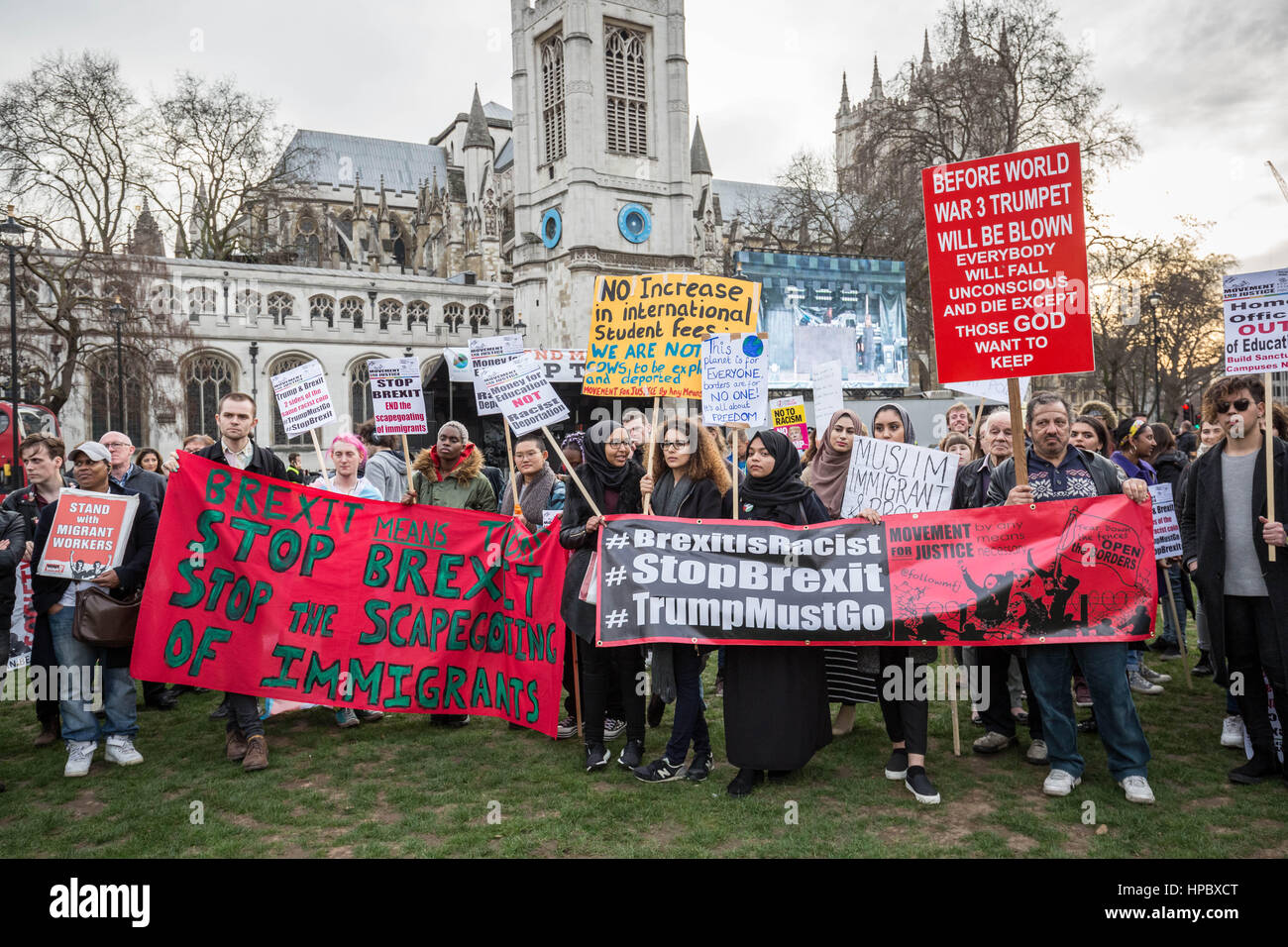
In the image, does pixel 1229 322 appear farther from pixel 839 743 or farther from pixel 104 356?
pixel 104 356

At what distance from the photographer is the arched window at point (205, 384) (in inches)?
1735

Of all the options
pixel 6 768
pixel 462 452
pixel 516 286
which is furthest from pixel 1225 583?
pixel 516 286

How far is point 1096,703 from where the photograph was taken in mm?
4918

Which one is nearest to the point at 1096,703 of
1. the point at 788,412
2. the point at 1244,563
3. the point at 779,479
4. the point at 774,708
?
the point at 1244,563

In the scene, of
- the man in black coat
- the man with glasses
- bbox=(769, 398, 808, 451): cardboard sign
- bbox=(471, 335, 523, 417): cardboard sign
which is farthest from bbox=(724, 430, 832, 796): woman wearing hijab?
bbox=(769, 398, 808, 451): cardboard sign

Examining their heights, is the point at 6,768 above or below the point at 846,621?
below

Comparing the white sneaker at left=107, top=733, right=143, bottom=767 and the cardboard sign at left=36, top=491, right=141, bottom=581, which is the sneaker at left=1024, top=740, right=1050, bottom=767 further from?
the cardboard sign at left=36, top=491, right=141, bottom=581

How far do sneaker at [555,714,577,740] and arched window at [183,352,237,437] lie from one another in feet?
140

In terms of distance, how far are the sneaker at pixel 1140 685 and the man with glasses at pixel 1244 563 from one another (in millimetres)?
1914

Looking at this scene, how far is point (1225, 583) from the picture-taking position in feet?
16.7

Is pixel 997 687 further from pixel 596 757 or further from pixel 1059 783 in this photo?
pixel 596 757

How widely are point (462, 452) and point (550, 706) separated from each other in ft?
6.85

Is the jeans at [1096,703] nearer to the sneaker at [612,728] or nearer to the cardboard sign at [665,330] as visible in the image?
the sneaker at [612,728]
